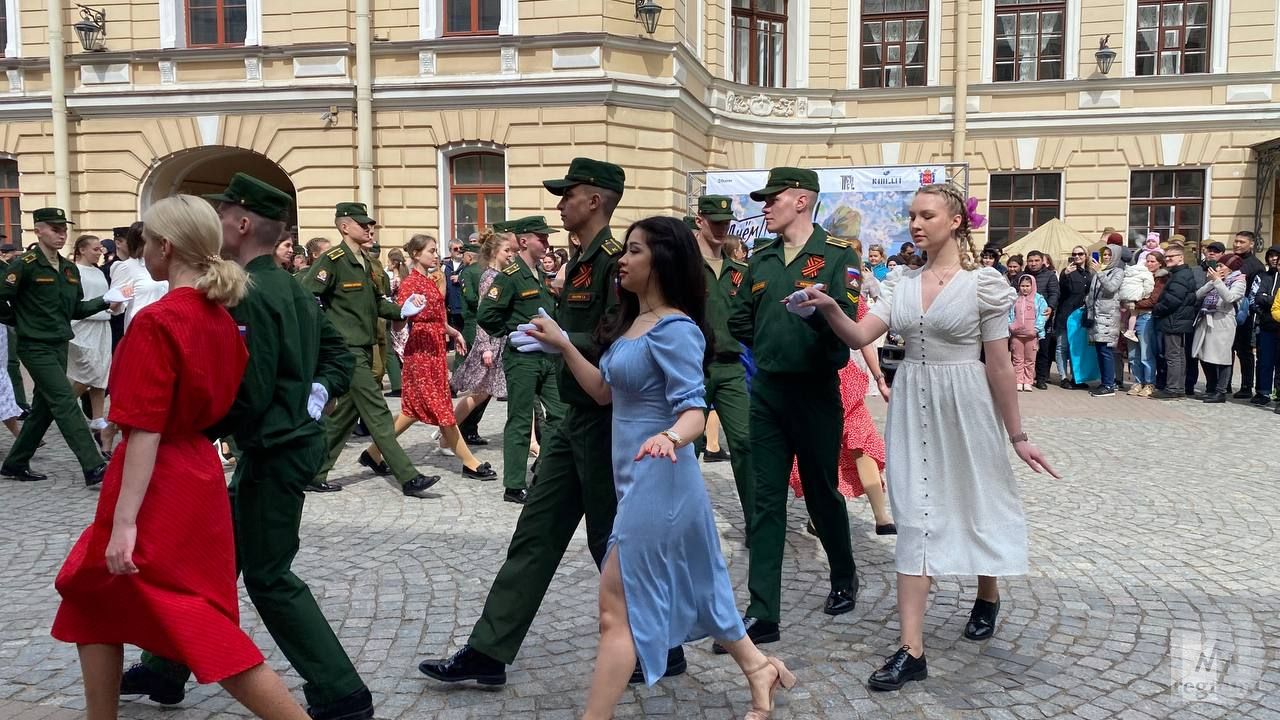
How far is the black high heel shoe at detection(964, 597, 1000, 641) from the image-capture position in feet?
13.8

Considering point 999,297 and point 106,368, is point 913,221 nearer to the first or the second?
point 999,297

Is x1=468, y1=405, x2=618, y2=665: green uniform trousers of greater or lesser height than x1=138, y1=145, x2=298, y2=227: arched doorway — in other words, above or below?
below

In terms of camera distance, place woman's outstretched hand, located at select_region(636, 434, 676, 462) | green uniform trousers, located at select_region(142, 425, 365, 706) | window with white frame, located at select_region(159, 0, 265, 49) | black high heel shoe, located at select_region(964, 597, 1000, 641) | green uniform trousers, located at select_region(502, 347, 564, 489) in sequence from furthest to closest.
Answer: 1. window with white frame, located at select_region(159, 0, 265, 49)
2. green uniform trousers, located at select_region(502, 347, 564, 489)
3. black high heel shoe, located at select_region(964, 597, 1000, 641)
4. green uniform trousers, located at select_region(142, 425, 365, 706)
5. woman's outstretched hand, located at select_region(636, 434, 676, 462)

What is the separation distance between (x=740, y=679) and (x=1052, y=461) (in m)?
5.38

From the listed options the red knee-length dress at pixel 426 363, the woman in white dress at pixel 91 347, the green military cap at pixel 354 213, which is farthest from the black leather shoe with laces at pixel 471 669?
the woman in white dress at pixel 91 347

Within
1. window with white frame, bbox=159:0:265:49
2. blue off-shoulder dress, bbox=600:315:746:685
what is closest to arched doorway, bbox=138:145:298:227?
window with white frame, bbox=159:0:265:49

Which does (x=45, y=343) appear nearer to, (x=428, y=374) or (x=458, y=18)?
(x=428, y=374)

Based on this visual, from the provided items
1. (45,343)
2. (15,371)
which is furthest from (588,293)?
(15,371)

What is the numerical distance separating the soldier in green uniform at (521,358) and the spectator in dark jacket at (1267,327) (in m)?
9.17

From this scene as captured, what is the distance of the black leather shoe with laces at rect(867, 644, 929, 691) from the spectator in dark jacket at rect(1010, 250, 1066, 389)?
37.9 ft

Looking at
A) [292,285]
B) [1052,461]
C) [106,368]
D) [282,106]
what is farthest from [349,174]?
[292,285]

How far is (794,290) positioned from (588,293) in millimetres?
1078

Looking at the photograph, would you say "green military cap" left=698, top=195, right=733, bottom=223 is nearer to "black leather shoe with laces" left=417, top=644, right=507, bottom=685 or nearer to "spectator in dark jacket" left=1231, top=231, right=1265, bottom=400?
"black leather shoe with laces" left=417, top=644, right=507, bottom=685

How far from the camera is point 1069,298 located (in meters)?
14.3
